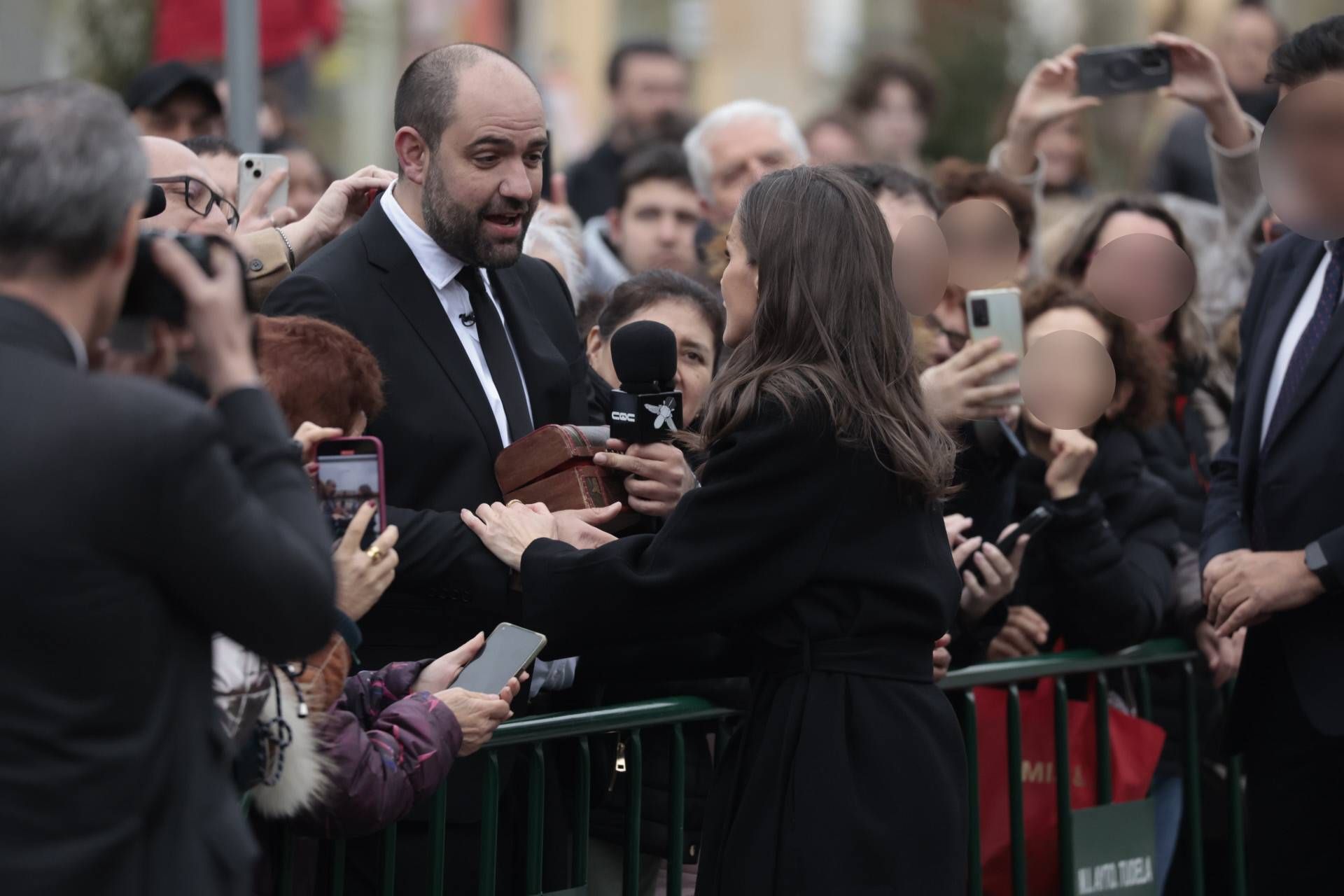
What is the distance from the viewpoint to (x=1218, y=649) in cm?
543

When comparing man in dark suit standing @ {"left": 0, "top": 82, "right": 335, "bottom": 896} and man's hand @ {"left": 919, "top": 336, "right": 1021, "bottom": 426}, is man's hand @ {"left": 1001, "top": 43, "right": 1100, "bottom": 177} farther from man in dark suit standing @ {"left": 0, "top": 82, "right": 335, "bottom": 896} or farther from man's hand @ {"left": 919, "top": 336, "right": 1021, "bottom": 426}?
man in dark suit standing @ {"left": 0, "top": 82, "right": 335, "bottom": 896}

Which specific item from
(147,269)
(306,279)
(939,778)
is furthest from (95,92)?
(939,778)

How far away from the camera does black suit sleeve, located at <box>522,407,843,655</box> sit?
3.66m

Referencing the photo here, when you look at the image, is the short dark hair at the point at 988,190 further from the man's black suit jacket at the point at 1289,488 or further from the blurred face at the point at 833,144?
the blurred face at the point at 833,144

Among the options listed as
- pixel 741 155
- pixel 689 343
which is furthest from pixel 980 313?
pixel 741 155

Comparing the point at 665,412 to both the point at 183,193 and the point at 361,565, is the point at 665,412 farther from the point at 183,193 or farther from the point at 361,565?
the point at 183,193

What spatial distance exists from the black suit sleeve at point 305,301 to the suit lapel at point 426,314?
6.1 inches

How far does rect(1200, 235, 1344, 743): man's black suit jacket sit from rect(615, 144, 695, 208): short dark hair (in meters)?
2.95

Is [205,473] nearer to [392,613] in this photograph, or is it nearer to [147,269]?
[147,269]

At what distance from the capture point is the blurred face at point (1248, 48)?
9133 millimetres

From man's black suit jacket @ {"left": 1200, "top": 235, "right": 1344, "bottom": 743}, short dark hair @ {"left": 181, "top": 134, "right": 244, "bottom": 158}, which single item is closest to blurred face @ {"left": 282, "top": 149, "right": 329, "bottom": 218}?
short dark hair @ {"left": 181, "top": 134, "right": 244, "bottom": 158}

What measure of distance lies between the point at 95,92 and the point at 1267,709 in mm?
3242

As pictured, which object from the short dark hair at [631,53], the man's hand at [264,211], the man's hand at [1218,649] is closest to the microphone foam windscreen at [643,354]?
the man's hand at [264,211]

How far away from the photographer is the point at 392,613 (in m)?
4.14
